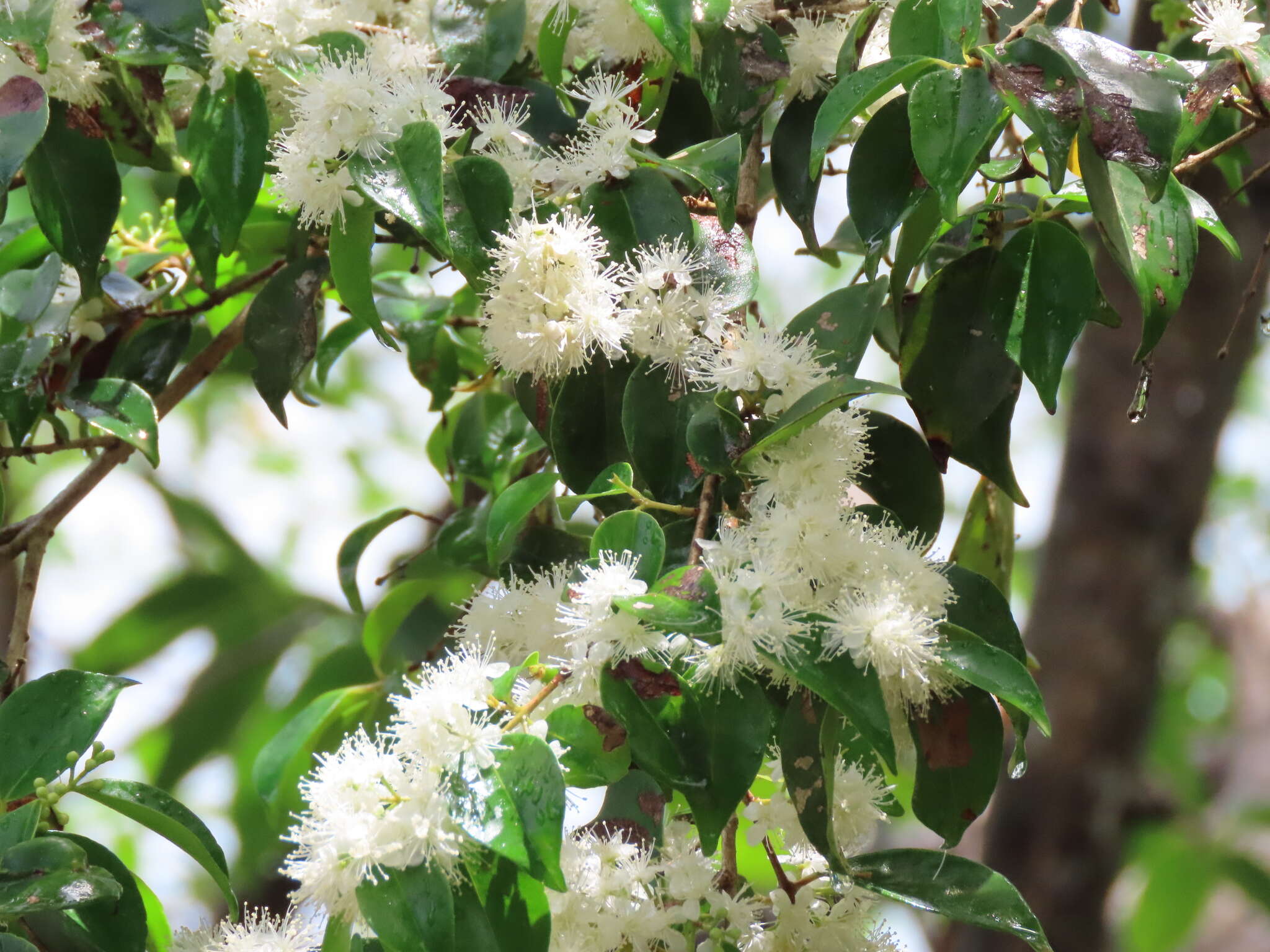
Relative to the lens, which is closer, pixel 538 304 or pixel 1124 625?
pixel 538 304

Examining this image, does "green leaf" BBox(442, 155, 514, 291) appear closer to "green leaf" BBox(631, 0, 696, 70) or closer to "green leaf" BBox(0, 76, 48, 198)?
"green leaf" BBox(631, 0, 696, 70)

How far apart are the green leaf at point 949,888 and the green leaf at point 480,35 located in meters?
0.52

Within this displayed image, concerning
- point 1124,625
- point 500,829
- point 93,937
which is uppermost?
point 500,829

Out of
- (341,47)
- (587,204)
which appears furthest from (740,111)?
(341,47)

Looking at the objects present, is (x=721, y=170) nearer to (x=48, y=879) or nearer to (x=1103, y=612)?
(x=48, y=879)

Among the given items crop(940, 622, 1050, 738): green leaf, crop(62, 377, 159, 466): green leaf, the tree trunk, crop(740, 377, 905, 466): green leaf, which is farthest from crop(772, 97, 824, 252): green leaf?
the tree trunk

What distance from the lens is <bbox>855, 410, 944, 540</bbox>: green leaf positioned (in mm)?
691

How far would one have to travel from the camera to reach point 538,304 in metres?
0.65

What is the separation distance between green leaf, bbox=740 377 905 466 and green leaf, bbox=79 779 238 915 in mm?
361

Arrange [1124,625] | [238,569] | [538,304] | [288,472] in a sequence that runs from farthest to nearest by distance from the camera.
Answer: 1. [288,472]
2. [1124,625]
3. [238,569]
4. [538,304]

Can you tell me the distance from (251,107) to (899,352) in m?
0.41

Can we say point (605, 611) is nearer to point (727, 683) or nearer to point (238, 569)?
point (727, 683)

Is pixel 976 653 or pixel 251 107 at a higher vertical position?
pixel 251 107

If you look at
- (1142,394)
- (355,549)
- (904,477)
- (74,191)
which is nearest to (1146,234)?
(1142,394)
